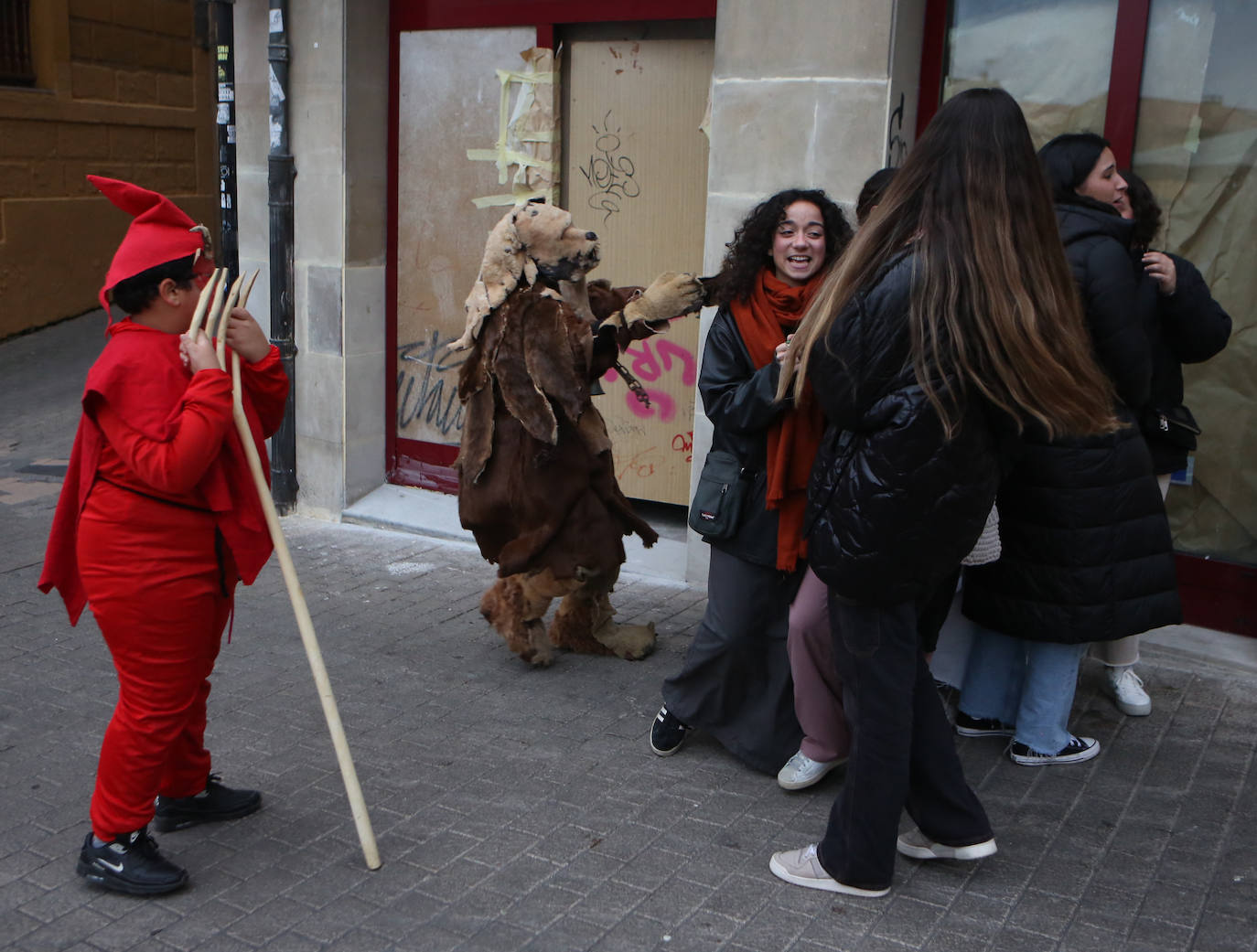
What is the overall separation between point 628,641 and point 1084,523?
1.90 m

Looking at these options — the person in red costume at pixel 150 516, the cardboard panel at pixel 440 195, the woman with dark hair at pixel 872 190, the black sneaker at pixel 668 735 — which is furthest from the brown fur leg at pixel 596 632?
the cardboard panel at pixel 440 195

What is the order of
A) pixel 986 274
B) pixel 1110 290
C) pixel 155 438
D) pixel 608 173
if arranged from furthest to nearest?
pixel 608 173 < pixel 1110 290 < pixel 155 438 < pixel 986 274

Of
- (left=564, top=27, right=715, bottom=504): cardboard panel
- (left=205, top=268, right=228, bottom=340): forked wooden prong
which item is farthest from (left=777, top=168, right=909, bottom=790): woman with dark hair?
(left=564, top=27, right=715, bottom=504): cardboard panel

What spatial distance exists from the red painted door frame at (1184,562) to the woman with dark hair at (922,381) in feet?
7.93

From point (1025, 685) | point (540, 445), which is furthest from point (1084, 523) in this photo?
point (540, 445)

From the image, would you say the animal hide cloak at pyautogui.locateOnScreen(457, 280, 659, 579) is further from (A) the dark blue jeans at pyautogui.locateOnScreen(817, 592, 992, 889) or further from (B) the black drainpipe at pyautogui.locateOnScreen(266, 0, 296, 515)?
(B) the black drainpipe at pyautogui.locateOnScreen(266, 0, 296, 515)

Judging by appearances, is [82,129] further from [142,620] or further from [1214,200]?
[1214,200]

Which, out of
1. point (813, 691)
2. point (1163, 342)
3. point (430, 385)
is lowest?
point (813, 691)

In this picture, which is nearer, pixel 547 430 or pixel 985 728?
pixel 985 728

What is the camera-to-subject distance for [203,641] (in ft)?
10.7

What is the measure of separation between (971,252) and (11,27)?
1026 cm

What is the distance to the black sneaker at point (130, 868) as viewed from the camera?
3.21m

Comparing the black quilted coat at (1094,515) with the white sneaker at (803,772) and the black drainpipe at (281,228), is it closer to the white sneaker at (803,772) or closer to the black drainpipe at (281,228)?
the white sneaker at (803,772)

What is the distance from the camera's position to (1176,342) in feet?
13.6
